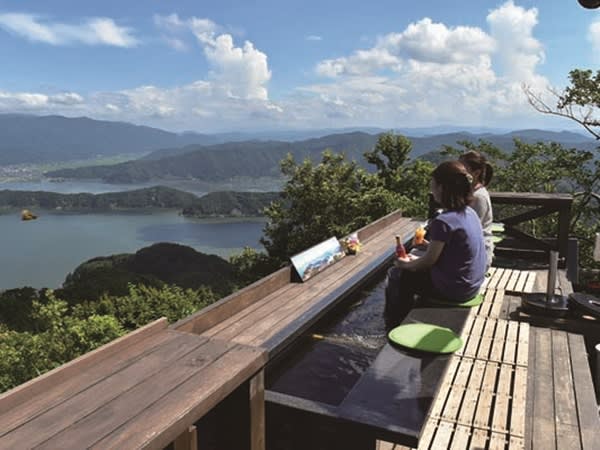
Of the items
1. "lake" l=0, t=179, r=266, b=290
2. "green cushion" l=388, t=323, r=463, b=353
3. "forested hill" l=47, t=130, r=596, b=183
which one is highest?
"green cushion" l=388, t=323, r=463, b=353

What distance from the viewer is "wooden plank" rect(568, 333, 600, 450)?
2398mm

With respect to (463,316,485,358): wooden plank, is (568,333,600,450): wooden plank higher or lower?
lower

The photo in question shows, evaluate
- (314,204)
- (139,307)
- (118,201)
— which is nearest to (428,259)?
(139,307)

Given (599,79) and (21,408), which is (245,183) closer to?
(599,79)

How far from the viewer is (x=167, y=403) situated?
137 cm

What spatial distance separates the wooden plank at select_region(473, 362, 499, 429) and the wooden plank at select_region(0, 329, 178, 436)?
5.18 ft

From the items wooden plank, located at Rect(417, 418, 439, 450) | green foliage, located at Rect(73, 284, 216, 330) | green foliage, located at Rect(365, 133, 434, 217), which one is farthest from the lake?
wooden plank, located at Rect(417, 418, 439, 450)

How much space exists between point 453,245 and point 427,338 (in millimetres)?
712

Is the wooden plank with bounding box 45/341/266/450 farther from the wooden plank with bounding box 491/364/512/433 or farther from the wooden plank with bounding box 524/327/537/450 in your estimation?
the wooden plank with bounding box 524/327/537/450

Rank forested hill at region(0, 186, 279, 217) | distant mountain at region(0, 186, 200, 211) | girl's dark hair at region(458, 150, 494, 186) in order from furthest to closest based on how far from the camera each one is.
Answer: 1. distant mountain at region(0, 186, 200, 211)
2. forested hill at region(0, 186, 279, 217)
3. girl's dark hair at region(458, 150, 494, 186)

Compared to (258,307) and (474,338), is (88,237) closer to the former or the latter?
(258,307)

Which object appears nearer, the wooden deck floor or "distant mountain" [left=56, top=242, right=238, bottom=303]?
the wooden deck floor

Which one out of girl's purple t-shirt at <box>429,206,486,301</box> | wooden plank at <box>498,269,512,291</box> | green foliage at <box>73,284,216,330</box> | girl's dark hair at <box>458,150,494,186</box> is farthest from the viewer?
green foliage at <box>73,284,216,330</box>

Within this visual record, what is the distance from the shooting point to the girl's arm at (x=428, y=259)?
3.04 metres
